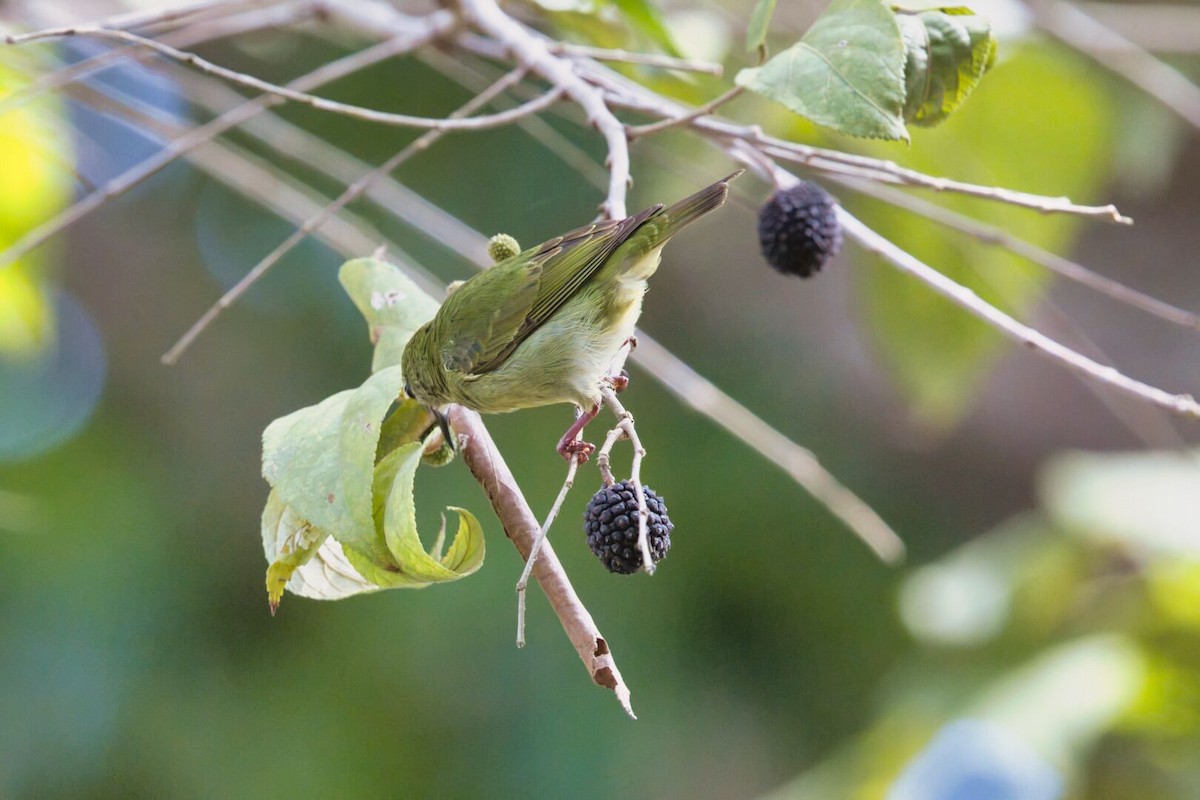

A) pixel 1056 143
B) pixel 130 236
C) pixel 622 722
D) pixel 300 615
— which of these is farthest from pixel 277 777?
pixel 1056 143

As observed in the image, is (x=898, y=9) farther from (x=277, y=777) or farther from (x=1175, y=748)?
(x=277, y=777)

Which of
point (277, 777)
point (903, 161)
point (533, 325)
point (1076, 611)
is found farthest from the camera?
point (277, 777)

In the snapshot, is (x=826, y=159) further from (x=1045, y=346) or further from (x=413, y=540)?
(x=413, y=540)

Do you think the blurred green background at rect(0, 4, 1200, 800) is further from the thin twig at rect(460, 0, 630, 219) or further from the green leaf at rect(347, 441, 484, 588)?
the green leaf at rect(347, 441, 484, 588)

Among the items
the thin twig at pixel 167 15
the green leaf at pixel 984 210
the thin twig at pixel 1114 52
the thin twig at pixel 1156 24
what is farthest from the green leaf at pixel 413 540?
the thin twig at pixel 1156 24

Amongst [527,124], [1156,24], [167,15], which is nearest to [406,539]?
[167,15]

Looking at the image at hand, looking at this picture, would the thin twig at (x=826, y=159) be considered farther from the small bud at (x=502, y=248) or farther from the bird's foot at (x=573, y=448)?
the bird's foot at (x=573, y=448)
